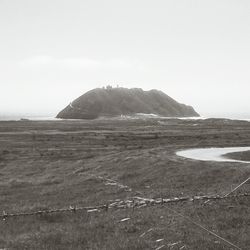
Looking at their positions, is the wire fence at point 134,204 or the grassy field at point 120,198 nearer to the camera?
the grassy field at point 120,198

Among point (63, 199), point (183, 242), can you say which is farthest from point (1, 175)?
point (183, 242)

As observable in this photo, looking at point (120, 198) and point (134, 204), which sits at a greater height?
point (134, 204)

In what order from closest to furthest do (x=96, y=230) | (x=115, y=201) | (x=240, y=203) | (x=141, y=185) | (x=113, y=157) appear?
(x=96, y=230)
(x=240, y=203)
(x=115, y=201)
(x=141, y=185)
(x=113, y=157)

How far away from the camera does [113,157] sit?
48.9 metres

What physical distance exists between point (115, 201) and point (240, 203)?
8039 millimetres

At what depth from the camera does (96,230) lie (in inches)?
758

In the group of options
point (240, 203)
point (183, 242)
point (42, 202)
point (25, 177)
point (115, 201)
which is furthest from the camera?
point (25, 177)

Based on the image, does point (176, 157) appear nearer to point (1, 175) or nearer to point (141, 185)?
point (141, 185)

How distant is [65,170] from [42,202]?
1557cm

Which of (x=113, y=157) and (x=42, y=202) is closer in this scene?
(x=42, y=202)

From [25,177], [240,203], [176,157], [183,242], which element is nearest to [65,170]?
[25,177]

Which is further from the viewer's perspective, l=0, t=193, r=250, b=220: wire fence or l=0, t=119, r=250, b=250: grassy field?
l=0, t=193, r=250, b=220: wire fence

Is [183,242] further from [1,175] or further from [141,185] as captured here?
[1,175]

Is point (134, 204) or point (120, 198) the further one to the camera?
point (120, 198)
